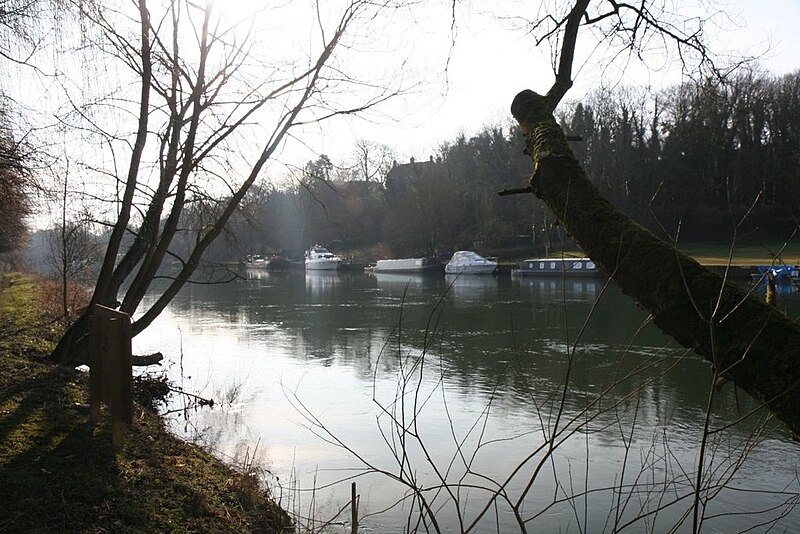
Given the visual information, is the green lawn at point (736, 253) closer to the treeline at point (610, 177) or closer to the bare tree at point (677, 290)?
the treeline at point (610, 177)

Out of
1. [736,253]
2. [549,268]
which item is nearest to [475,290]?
[549,268]

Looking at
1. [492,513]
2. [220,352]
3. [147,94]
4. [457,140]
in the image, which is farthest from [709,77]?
[457,140]

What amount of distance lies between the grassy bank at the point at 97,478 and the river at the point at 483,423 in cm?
66

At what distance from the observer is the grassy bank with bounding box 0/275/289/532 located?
414cm

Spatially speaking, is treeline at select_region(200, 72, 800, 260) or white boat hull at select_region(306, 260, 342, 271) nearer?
treeline at select_region(200, 72, 800, 260)

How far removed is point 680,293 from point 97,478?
4076mm

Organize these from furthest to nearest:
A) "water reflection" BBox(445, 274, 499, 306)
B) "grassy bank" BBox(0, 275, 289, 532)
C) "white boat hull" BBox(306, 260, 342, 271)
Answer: "white boat hull" BBox(306, 260, 342, 271)
"water reflection" BBox(445, 274, 499, 306)
"grassy bank" BBox(0, 275, 289, 532)

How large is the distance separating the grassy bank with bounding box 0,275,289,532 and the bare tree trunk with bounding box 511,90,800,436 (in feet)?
10.4

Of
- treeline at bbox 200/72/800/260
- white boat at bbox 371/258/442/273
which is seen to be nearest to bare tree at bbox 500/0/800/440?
treeline at bbox 200/72/800/260

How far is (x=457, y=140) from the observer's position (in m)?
66.6

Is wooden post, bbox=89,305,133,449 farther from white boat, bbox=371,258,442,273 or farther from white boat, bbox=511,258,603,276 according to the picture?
white boat, bbox=371,258,442,273

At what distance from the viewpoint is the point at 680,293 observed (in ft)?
7.68

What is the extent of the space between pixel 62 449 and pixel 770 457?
7.55m

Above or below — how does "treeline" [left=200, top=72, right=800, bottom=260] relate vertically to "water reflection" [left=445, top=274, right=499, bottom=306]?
above
